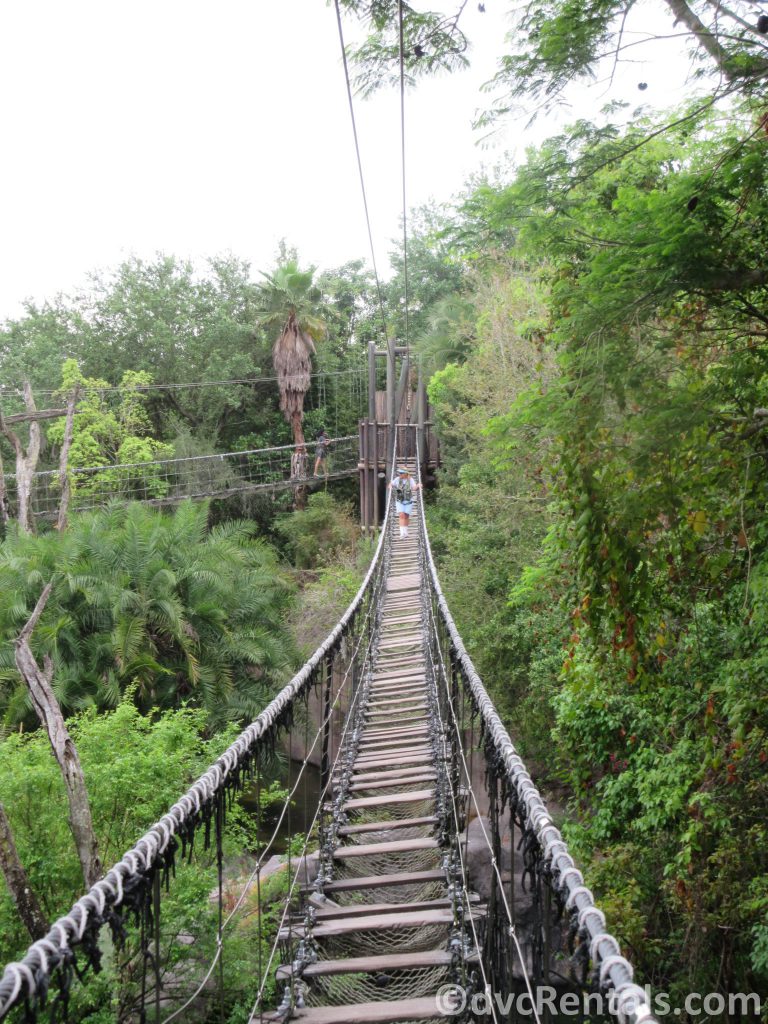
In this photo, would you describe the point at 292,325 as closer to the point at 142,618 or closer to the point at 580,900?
the point at 142,618

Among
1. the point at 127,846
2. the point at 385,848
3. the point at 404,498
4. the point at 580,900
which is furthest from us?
the point at 404,498

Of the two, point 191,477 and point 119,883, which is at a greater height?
point 191,477

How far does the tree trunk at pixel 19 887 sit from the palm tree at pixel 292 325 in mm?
14667

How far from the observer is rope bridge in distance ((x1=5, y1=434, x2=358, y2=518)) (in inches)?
551

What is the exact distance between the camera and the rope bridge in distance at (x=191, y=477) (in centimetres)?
1398

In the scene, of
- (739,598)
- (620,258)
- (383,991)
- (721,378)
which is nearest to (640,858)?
(739,598)

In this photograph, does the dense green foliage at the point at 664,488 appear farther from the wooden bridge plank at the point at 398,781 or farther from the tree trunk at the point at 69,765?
the tree trunk at the point at 69,765

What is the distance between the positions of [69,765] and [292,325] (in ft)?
49.9

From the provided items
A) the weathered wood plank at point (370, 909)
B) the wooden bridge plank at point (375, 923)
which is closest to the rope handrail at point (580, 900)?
the wooden bridge plank at point (375, 923)

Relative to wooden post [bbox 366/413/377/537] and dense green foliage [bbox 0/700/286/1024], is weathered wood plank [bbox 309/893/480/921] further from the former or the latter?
wooden post [bbox 366/413/377/537]

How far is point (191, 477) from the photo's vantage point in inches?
674

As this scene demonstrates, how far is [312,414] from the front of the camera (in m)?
21.4

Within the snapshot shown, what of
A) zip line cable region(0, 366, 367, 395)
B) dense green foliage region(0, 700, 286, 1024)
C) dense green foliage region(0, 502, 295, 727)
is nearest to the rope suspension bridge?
dense green foliage region(0, 700, 286, 1024)

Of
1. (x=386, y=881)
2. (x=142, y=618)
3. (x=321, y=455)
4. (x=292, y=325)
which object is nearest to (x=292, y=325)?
(x=292, y=325)
